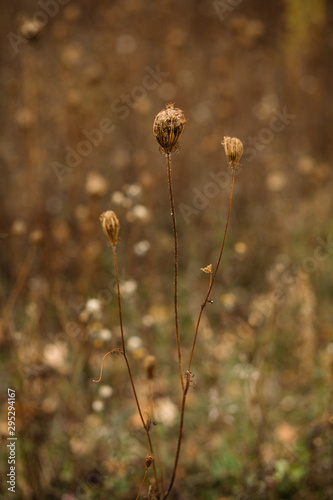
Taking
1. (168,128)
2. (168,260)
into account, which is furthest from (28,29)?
(168,260)

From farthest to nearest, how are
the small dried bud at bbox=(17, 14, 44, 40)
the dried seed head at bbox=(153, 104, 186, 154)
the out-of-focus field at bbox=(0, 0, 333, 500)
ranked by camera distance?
the small dried bud at bbox=(17, 14, 44, 40), the out-of-focus field at bbox=(0, 0, 333, 500), the dried seed head at bbox=(153, 104, 186, 154)

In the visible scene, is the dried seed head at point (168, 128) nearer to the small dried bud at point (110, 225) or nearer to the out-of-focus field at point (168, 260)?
the small dried bud at point (110, 225)

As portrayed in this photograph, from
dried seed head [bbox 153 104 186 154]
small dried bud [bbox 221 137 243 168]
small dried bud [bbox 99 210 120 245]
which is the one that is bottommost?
small dried bud [bbox 99 210 120 245]

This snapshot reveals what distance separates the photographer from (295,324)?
2438 mm

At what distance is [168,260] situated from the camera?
2.99m

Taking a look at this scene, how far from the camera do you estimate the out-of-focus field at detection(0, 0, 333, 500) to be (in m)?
1.68

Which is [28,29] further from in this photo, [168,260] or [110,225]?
[168,260]

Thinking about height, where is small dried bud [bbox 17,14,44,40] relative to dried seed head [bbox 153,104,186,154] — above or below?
above

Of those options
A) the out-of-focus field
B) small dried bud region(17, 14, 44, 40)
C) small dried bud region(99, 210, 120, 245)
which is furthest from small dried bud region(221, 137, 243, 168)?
small dried bud region(17, 14, 44, 40)

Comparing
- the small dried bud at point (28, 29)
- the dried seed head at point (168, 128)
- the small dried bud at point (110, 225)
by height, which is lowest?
the small dried bud at point (110, 225)

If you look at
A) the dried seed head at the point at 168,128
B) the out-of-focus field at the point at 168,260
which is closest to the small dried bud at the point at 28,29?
the out-of-focus field at the point at 168,260

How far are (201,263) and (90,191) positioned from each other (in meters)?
1.22

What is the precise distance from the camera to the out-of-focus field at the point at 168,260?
168cm

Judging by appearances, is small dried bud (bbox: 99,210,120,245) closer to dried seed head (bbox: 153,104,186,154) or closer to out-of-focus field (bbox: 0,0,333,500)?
dried seed head (bbox: 153,104,186,154)
